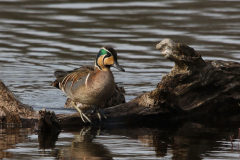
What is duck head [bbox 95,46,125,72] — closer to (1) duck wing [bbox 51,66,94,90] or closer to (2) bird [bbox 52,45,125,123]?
(2) bird [bbox 52,45,125,123]

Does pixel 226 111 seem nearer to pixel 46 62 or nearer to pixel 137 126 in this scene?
pixel 137 126

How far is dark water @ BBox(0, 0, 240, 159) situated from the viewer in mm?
7387

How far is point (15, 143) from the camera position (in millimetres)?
7590

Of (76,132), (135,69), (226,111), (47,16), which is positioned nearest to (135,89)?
(135,69)

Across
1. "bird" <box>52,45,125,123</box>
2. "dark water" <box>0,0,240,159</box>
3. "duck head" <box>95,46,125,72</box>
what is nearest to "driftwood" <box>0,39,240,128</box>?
"dark water" <box>0,0,240,159</box>

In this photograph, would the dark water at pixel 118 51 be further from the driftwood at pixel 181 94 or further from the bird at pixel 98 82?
the bird at pixel 98 82

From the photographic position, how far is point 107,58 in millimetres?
8328

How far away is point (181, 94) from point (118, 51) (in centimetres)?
739

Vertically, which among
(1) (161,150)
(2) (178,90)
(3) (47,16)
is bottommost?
(1) (161,150)

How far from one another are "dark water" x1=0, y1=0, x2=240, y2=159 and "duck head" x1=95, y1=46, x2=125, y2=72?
3.81ft

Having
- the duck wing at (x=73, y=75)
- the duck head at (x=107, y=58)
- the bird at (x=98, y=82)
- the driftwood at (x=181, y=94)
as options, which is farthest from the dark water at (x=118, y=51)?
the duck head at (x=107, y=58)

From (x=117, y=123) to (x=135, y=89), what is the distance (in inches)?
136

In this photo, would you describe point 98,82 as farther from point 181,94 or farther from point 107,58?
point 181,94

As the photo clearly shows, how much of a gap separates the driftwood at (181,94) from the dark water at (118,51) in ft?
0.97
